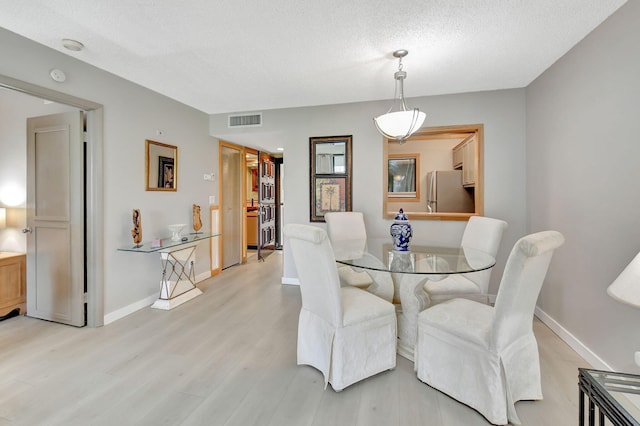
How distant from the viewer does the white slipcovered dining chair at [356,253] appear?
2.39m

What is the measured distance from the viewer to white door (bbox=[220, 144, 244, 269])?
459 centimetres

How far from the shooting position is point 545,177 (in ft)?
8.91

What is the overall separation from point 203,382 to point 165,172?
→ 2.51m

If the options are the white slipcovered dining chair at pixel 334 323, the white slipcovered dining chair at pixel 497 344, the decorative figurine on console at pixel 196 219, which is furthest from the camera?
the decorative figurine on console at pixel 196 219

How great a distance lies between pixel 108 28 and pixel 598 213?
3.80 m

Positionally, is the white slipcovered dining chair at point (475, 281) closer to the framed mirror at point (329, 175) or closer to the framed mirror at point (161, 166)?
the framed mirror at point (329, 175)

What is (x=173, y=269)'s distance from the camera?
10.8 feet

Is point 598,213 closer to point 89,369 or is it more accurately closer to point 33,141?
point 89,369

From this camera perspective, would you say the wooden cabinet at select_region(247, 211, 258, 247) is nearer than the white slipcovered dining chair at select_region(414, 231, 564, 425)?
No

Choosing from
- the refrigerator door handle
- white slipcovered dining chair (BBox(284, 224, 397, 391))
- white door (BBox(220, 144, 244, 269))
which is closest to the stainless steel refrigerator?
the refrigerator door handle

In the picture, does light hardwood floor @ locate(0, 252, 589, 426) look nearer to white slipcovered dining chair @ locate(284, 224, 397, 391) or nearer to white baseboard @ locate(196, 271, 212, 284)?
white slipcovered dining chair @ locate(284, 224, 397, 391)

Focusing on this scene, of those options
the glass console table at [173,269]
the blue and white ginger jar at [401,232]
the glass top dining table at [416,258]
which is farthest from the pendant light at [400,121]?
the glass console table at [173,269]

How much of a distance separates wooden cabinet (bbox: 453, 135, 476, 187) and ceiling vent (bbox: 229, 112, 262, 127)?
2939 millimetres

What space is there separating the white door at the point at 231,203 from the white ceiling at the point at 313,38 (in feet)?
5.47
